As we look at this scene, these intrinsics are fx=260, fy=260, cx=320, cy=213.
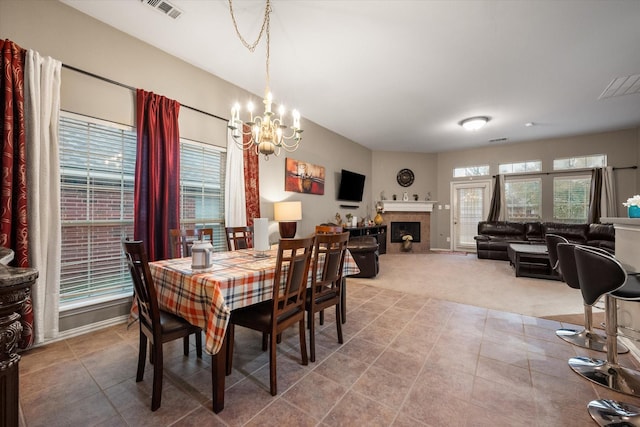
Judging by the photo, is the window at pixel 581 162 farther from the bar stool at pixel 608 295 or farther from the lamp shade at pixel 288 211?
the lamp shade at pixel 288 211

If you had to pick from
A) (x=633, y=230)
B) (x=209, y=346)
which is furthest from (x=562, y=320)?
(x=209, y=346)

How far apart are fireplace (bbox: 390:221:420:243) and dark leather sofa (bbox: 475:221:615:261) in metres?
1.60

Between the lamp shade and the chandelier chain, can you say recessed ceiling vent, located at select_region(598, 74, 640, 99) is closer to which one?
the chandelier chain

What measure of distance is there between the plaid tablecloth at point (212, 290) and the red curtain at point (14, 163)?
3.77ft

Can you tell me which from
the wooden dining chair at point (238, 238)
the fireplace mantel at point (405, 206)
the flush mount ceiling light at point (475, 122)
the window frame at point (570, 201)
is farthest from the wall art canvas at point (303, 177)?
the window frame at point (570, 201)

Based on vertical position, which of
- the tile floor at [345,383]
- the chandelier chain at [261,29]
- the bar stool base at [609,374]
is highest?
the chandelier chain at [261,29]

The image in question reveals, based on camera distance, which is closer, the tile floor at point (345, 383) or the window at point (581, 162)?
the tile floor at point (345, 383)

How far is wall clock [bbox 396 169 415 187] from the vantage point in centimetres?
791

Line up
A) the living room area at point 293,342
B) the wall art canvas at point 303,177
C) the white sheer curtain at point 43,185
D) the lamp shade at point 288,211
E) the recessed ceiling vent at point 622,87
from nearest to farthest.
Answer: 1. the living room area at point 293,342
2. the white sheer curtain at point 43,185
3. the recessed ceiling vent at point 622,87
4. the lamp shade at point 288,211
5. the wall art canvas at point 303,177

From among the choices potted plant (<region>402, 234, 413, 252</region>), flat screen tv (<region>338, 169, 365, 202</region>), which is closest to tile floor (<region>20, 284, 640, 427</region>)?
flat screen tv (<region>338, 169, 365, 202</region>)

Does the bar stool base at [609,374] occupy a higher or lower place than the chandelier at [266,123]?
lower

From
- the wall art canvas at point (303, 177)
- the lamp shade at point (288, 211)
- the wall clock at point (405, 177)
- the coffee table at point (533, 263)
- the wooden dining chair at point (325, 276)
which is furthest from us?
the wall clock at point (405, 177)

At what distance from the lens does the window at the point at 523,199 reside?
6727 mm

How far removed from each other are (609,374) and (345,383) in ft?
5.90
